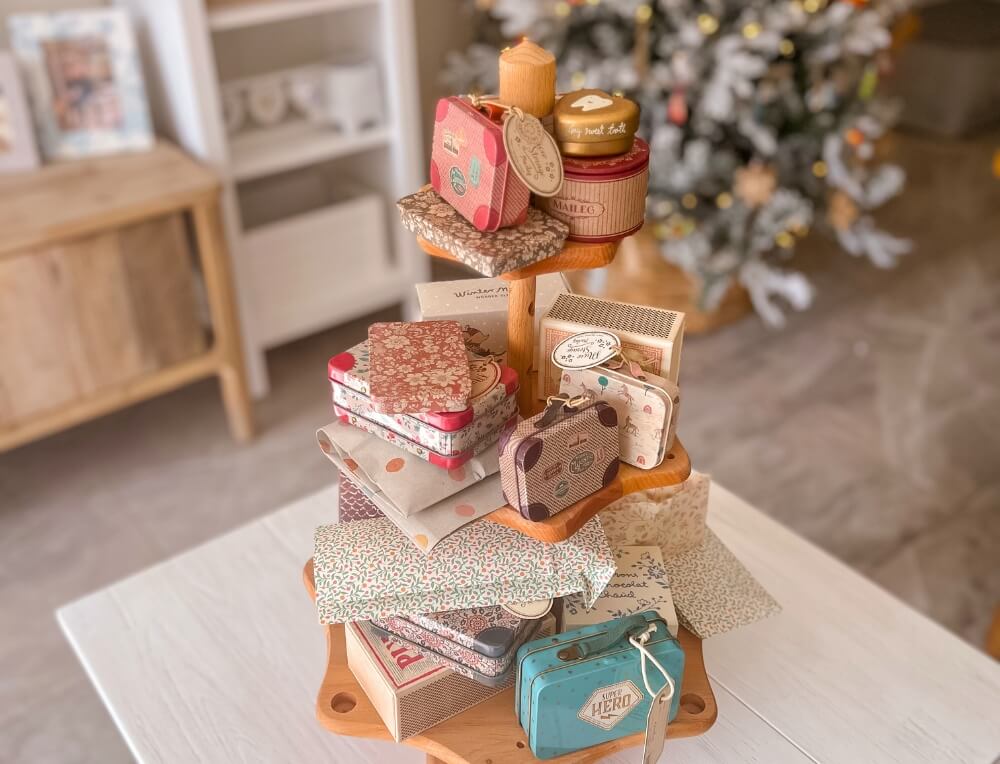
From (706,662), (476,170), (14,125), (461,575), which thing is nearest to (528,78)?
(476,170)

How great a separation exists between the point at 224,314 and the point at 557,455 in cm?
143

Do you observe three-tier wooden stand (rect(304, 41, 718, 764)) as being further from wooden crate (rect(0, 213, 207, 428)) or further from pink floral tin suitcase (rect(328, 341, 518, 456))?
wooden crate (rect(0, 213, 207, 428))

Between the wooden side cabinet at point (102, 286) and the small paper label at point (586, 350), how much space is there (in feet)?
4.09

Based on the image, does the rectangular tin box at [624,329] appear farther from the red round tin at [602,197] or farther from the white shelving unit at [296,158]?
the white shelving unit at [296,158]

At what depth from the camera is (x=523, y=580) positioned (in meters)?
0.99

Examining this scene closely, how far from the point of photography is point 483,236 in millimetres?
874

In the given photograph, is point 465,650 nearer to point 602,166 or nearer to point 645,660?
point 645,660

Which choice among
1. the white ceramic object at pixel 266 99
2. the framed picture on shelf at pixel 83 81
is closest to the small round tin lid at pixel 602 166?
the framed picture on shelf at pixel 83 81

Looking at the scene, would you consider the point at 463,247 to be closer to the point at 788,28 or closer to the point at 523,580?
the point at 523,580

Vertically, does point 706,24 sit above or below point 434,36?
Result: above

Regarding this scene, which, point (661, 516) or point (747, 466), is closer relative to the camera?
point (661, 516)

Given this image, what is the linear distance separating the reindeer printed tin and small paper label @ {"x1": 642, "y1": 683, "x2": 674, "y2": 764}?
0.23 meters

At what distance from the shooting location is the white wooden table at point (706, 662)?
3.72 ft

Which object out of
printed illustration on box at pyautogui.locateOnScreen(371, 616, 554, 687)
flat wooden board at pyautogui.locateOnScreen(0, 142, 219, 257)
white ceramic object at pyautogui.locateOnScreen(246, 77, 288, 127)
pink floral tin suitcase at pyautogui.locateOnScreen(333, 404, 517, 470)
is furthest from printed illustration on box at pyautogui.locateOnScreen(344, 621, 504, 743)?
white ceramic object at pyautogui.locateOnScreen(246, 77, 288, 127)
